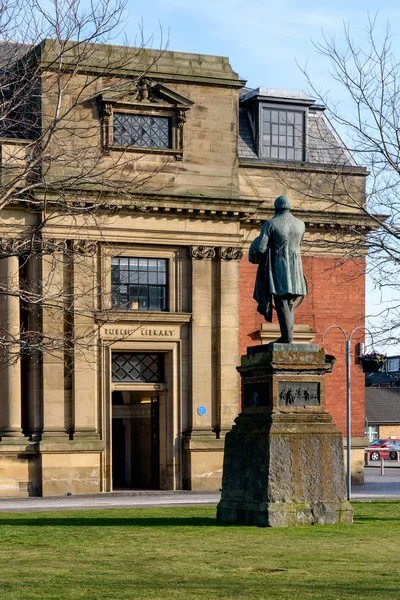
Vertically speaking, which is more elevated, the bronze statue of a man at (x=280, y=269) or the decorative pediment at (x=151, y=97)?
the decorative pediment at (x=151, y=97)

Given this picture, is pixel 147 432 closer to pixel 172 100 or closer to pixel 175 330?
pixel 175 330

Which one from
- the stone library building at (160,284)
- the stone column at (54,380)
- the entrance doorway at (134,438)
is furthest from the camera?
the entrance doorway at (134,438)

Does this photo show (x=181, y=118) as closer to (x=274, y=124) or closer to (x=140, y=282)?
(x=274, y=124)

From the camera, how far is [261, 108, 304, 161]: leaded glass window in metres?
39.3

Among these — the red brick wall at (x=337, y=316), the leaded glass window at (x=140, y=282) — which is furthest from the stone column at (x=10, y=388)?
the red brick wall at (x=337, y=316)

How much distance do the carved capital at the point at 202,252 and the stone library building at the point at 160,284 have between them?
8cm

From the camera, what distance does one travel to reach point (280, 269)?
18.9 metres

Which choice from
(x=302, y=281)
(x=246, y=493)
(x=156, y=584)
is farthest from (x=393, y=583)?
(x=302, y=281)

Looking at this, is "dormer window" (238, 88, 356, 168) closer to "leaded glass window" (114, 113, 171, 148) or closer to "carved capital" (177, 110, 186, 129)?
"carved capital" (177, 110, 186, 129)

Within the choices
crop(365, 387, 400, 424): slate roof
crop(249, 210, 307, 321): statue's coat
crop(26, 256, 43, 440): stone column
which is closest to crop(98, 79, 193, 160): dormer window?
crop(26, 256, 43, 440): stone column

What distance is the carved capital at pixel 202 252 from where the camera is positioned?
36.8 metres

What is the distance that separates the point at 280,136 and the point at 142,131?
5466 mm

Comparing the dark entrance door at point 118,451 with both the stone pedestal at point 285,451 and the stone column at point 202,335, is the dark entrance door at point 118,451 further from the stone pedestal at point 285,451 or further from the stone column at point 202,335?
the stone pedestal at point 285,451

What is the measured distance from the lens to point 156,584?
40.1 ft
